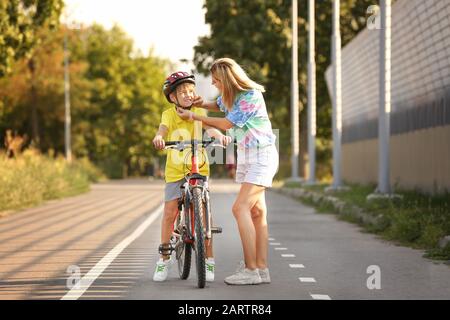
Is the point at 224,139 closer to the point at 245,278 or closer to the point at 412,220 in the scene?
the point at 245,278

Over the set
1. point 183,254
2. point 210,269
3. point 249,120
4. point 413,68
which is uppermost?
point 413,68

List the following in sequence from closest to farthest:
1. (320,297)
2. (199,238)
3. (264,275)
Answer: (320,297) < (199,238) < (264,275)

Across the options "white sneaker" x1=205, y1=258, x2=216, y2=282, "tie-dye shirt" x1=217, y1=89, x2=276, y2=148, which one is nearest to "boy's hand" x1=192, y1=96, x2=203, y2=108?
"tie-dye shirt" x1=217, y1=89, x2=276, y2=148

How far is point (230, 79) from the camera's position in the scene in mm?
10406

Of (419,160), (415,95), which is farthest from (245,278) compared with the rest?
(415,95)

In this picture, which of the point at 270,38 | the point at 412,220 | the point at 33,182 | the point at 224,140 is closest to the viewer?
the point at 224,140

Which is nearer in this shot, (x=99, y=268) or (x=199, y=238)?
(x=199, y=238)

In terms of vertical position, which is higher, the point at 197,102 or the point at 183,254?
the point at 197,102

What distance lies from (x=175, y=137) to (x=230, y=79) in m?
0.95

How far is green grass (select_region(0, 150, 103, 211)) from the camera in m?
26.5

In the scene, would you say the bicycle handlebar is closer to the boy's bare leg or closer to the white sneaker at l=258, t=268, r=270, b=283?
the boy's bare leg

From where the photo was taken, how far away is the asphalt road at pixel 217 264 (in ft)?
33.5

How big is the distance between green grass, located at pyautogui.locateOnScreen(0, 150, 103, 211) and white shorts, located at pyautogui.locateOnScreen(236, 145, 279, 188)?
15.4 meters

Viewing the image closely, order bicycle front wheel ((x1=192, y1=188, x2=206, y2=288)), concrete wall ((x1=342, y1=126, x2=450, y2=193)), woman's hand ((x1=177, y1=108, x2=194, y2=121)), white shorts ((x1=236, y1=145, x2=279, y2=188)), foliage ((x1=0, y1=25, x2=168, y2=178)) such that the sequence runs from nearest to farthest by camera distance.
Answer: bicycle front wheel ((x1=192, y1=188, x2=206, y2=288)) → woman's hand ((x1=177, y1=108, x2=194, y2=121)) → white shorts ((x1=236, y1=145, x2=279, y2=188)) → concrete wall ((x1=342, y1=126, x2=450, y2=193)) → foliage ((x1=0, y1=25, x2=168, y2=178))
